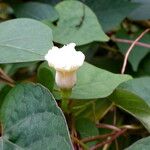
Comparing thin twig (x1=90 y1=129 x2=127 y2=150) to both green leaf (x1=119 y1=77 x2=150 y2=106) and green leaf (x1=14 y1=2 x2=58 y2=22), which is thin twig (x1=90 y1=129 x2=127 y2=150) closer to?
green leaf (x1=119 y1=77 x2=150 y2=106)

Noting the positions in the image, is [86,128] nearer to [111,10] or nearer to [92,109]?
[92,109]

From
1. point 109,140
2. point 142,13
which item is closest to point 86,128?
point 109,140

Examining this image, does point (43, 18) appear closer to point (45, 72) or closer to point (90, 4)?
point (90, 4)

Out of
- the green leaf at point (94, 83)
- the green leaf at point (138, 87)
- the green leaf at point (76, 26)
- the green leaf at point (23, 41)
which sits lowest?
the green leaf at point (138, 87)

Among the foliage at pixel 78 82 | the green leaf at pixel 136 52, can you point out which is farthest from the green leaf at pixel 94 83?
the green leaf at pixel 136 52

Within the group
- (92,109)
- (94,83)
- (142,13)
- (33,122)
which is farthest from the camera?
(142,13)

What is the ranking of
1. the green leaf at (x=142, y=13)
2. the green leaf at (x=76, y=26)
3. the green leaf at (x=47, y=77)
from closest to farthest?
the green leaf at (x=47, y=77)
the green leaf at (x=76, y=26)
the green leaf at (x=142, y=13)

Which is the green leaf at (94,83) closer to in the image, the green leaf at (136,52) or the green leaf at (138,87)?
the green leaf at (138,87)
